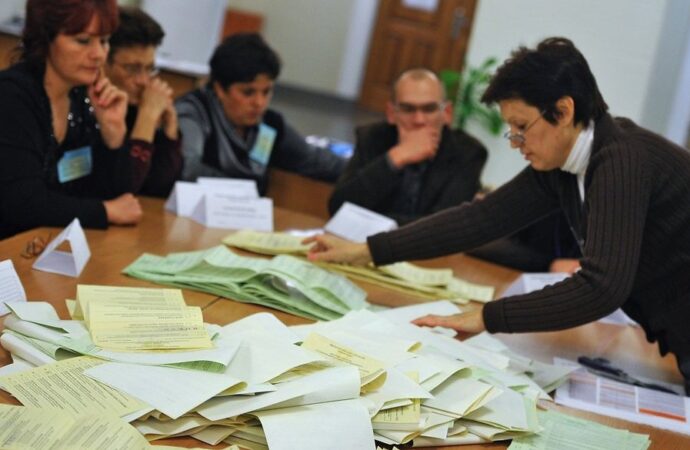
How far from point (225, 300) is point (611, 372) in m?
0.94

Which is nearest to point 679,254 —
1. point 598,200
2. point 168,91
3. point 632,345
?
point 598,200

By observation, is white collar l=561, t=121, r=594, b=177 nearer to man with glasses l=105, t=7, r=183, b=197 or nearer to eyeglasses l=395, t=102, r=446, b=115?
eyeglasses l=395, t=102, r=446, b=115

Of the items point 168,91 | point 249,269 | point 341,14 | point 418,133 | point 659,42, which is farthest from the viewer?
point 341,14

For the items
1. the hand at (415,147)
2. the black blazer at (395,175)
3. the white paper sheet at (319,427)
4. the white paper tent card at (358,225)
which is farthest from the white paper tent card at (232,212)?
the white paper sheet at (319,427)

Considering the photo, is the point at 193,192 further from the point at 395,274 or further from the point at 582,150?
the point at 582,150

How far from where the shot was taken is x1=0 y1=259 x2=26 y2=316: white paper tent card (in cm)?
189

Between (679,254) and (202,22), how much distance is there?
12.7 ft

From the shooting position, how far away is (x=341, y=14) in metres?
11.3

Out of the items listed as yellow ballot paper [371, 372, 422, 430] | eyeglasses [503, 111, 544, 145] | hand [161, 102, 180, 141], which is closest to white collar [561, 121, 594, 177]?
eyeglasses [503, 111, 544, 145]

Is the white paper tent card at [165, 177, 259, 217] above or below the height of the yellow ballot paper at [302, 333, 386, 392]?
below

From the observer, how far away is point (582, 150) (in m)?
2.17

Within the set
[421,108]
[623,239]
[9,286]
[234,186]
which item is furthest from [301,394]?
[421,108]

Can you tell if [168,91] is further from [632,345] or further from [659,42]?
[659,42]

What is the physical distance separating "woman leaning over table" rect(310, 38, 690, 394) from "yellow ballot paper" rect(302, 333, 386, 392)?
486 millimetres
